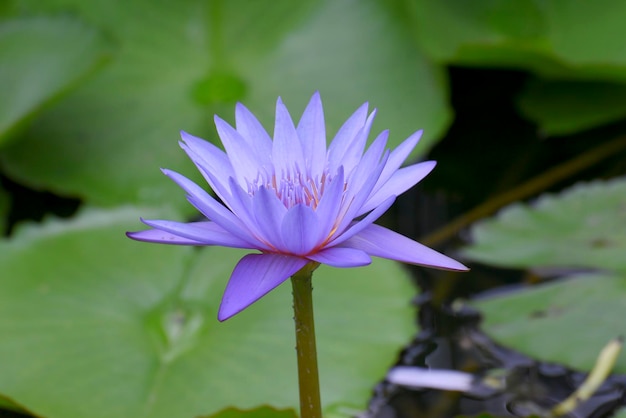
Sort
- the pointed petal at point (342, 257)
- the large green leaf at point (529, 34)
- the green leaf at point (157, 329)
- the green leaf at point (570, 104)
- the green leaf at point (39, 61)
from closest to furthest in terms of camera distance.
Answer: the pointed petal at point (342, 257) < the green leaf at point (157, 329) < the green leaf at point (39, 61) < the large green leaf at point (529, 34) < the green leaf at point (570, 104)

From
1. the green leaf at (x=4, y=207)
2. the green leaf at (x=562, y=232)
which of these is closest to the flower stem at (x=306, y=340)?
the green leaf at (x=562, y=232)

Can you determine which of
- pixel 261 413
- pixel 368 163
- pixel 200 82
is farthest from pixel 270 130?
pixel 368 163

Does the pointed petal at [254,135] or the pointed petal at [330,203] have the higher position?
the pointed petal at [254,135]

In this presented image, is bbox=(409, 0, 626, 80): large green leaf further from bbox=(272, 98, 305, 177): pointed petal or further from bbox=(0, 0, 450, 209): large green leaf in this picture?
bbox=(272, 98, 305, 177): pointed petal

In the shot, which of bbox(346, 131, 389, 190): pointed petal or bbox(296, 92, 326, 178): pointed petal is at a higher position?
bbox(296, 92, 326, 178): pointed petal

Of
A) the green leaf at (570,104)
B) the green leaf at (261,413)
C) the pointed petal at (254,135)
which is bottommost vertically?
the green leaf at (261,413)

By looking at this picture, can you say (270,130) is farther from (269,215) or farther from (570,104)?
(269,215)

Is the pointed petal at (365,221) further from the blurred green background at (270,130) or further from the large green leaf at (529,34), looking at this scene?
the large green leaf at (529,34)

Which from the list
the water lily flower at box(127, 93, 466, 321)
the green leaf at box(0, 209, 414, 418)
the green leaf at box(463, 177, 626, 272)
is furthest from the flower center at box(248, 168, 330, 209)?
the green leaf at box(463, 177, 626, 272)

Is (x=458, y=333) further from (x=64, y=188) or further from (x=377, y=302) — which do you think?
(x=64, y=188)
